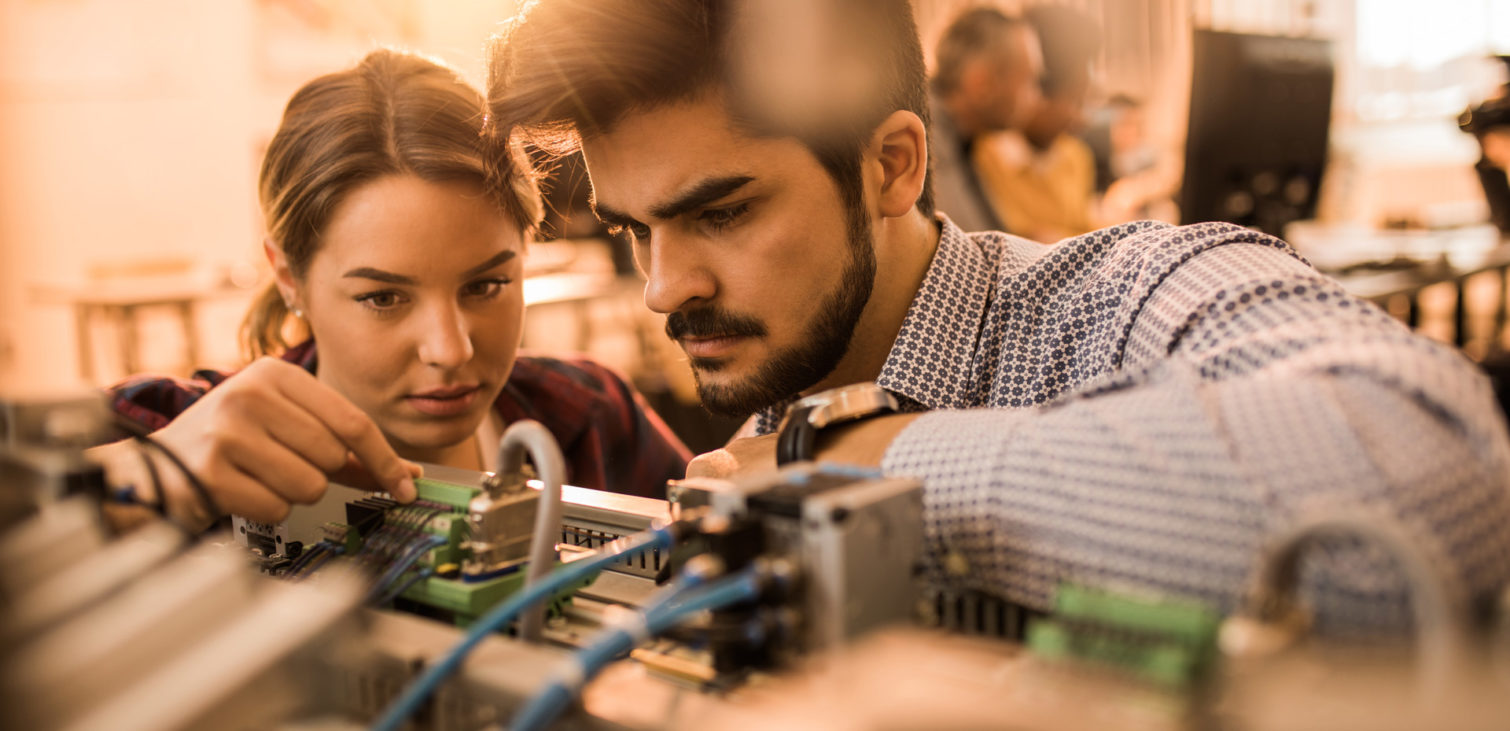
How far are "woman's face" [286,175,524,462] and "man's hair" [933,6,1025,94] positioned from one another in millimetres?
2065

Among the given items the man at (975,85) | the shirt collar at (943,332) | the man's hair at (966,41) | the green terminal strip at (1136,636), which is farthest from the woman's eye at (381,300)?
the man's hair at (966,41)

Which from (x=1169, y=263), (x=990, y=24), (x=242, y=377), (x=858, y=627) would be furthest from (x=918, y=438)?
(x=990, y=24)

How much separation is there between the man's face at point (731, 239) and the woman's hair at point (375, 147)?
201mm

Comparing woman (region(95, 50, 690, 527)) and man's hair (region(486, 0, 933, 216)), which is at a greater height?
man's hair (region(486, 0, 933, 216))

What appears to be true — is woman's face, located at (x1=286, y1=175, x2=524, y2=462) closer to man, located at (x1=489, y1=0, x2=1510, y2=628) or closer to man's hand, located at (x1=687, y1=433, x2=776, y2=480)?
man, located at (x1=489, y1=0, x2=1510, y2=628)

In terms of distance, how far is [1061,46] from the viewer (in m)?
3.74

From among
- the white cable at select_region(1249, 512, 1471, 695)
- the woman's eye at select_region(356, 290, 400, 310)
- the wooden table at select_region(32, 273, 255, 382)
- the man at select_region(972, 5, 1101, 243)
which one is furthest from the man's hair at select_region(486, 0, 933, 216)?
the wooden table at select_region(32, 273, 255, 382)

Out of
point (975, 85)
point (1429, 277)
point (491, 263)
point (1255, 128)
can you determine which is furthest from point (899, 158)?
point (1429, 277)

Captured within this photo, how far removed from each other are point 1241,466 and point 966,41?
106 inches

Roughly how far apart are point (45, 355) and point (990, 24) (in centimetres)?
479

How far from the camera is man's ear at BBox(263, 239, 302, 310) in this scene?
1.34 metres

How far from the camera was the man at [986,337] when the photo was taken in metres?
0.53

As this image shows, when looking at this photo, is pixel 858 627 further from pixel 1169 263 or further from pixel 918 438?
pixel 1169 263

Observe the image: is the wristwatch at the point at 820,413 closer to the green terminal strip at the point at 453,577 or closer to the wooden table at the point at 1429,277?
the green terminal strip at the point at 453,577
